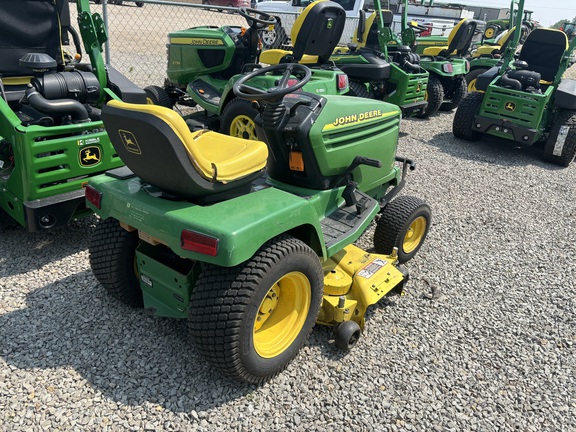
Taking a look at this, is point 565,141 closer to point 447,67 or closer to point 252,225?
point 447,67

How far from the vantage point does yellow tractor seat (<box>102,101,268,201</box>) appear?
6.16 ft

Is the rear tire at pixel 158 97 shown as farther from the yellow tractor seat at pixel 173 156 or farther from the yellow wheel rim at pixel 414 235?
the yellow tractor seat at pixel 173 156

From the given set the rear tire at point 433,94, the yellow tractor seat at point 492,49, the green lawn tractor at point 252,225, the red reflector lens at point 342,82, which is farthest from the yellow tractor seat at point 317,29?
the yellow tractor seat at point 492,49

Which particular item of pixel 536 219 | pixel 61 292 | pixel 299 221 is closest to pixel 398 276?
pixel 299 221

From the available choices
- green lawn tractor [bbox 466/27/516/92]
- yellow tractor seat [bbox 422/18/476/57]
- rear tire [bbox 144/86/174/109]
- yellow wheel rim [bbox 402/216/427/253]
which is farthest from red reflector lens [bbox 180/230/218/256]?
green lawn tractor [bbox 466/27/516/92]

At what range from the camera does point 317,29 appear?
4.90 metres

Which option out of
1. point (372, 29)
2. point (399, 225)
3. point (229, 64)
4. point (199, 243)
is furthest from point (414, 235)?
point (372, 29)

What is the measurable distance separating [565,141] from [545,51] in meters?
1.93

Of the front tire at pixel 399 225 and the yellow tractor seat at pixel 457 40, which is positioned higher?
the yellow tractor seat at pixel 457 40

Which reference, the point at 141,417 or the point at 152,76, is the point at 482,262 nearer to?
the point at 141,417

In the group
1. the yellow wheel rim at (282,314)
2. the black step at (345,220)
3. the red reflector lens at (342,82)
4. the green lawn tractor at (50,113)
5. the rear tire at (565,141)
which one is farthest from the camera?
the rear tire at (565,141)

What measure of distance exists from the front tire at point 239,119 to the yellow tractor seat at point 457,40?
5187 mm

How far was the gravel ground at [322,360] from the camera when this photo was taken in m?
2.07

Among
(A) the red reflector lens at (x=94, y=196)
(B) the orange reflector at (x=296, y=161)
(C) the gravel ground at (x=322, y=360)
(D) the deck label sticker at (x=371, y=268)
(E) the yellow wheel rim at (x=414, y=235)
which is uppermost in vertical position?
(B) the orange reflector at (x=296, y=161)
